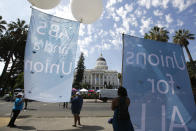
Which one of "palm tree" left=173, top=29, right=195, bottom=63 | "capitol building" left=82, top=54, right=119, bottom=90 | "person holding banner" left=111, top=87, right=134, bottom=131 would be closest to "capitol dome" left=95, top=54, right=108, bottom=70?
"capitol building" left=82, top=54, right=119, bottom=90

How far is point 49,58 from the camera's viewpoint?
3.19 m

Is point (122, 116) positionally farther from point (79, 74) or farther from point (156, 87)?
point (79, 74)

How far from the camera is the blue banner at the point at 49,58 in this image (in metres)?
3.02

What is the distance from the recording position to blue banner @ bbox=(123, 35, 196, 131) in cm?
269

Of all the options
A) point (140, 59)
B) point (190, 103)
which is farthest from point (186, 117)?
point (140, 59)

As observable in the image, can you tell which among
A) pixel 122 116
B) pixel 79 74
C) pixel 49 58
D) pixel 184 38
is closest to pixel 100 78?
pixel 79 74

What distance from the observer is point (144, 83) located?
2.88m

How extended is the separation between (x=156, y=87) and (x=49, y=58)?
2930 mm

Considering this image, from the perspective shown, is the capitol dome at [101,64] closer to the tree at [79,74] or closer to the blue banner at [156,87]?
the tree at [79,74]

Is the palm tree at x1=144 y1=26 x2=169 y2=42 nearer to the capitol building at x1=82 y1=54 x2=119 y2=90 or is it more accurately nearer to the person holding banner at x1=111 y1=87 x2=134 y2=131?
the person holding banner at x1=111 y1=87 x2=134 y2=131

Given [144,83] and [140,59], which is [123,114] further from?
[140,59]

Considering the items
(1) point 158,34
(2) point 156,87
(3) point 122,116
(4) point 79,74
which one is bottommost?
(3) point 122,116

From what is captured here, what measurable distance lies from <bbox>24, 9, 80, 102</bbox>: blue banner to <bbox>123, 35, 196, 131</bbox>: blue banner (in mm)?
1562

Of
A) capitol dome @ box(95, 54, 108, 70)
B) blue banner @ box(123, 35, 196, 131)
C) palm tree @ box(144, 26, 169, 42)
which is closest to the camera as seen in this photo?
blue banner @ box(123, 35, 196, 131)
